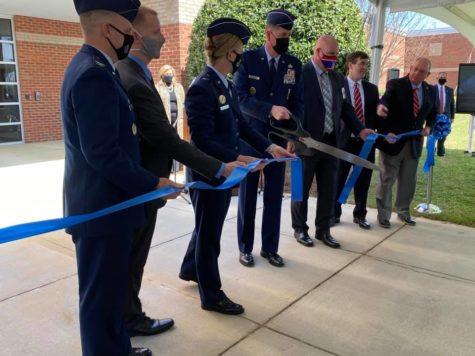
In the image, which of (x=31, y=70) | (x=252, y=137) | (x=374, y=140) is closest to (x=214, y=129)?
(x=252, y=137)

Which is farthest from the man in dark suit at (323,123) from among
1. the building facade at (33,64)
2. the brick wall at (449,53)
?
the brick wall at (449,53)

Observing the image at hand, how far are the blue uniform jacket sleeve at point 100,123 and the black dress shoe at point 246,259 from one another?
239 centimetres

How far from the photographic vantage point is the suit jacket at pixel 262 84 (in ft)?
12.8

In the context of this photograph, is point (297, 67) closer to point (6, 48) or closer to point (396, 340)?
point (396, 340)

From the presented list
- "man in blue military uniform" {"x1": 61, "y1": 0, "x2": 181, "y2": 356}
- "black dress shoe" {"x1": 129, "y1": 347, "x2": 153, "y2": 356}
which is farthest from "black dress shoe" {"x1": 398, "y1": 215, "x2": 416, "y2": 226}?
"man in blue military uniform" {"x1": 61, "y1": 0, "x2": 181, "y2": 356}

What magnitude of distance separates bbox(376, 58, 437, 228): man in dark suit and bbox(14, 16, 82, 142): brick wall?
415 inches

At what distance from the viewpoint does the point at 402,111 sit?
5.26 m

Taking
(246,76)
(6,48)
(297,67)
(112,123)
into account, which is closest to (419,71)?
(297,67)

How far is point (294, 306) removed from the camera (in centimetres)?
340

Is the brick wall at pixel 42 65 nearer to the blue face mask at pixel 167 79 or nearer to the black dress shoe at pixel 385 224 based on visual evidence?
the blue face mask at pixel 167 79

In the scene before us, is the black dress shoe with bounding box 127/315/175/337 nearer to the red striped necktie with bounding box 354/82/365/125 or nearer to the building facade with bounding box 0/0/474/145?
the red striped necktie with bounding box 354/82/365/125

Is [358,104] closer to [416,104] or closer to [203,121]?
[416,104]

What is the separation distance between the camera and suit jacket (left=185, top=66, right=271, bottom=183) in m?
2.94

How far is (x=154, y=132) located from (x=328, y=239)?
9.19 feet
